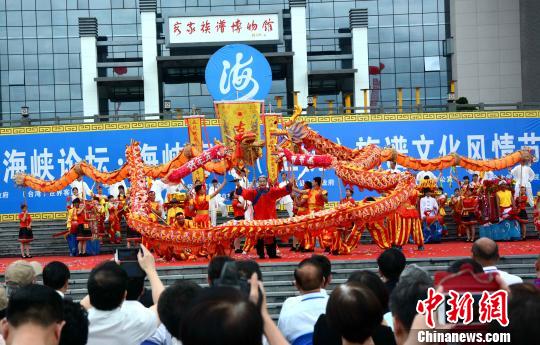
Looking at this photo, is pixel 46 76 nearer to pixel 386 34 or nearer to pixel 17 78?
pixel 17 78

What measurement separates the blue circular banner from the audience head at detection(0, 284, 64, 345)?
12.7m

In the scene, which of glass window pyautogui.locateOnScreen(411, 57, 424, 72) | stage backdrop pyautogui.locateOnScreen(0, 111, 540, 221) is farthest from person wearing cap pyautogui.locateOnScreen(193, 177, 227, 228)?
glass window pyautogui.locateOnScreen(411, 57, 424, 72)

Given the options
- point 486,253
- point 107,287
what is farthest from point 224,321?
point 486,253

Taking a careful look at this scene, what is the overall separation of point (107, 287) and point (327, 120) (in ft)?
47.7

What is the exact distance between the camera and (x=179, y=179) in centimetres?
1191

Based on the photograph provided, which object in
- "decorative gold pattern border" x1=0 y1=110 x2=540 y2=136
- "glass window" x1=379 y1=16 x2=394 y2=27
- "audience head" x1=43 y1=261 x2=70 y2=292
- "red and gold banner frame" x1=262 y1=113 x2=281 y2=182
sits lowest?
"audience head" x1=43 y1=261 x2=70 y2=292

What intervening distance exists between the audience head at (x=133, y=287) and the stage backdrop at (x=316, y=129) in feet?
43.6

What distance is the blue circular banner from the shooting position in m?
15.6

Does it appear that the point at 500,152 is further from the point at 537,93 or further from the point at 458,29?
the point at 458,29

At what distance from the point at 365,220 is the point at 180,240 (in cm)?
251

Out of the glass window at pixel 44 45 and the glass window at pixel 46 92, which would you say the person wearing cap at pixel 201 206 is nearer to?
the glass window at pixel 46 92

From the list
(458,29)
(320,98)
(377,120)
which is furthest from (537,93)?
(377,120)

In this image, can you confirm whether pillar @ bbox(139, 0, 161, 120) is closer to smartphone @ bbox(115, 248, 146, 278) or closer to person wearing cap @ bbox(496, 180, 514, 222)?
person wearing cap @ bbox(496, 180, 514, 222)

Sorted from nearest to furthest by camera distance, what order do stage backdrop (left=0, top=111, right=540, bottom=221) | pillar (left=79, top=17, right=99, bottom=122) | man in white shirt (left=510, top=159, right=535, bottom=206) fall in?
man in white shirt (left=510, top=159, right=535, bottom=206) → stage backdrop (left=0, top=111, right=540, bottom=221) → pillar (left=79, top=17, right=99, bottom=122)
